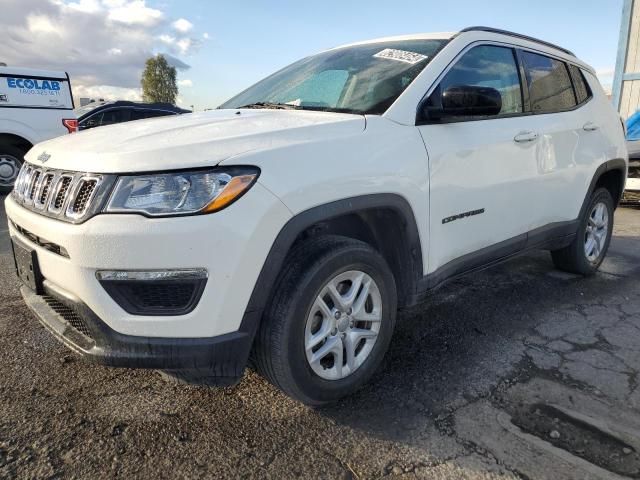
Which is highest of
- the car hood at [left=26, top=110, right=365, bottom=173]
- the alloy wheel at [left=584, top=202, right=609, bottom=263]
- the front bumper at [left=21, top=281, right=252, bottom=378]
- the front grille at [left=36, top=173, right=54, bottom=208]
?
the car hood at [left=26, top=110, right=365, bottom=173]

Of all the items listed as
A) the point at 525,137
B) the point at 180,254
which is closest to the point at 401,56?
the point at 525,137

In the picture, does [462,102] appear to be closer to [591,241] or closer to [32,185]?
[32,185]

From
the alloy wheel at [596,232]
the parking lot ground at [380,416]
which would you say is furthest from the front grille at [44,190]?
the alloy wheel at [596,232]

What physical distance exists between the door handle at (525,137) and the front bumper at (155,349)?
2.17 metres

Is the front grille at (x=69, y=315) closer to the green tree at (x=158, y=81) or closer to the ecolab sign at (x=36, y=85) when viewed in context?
the ecolab sign at (x=36, y=85)

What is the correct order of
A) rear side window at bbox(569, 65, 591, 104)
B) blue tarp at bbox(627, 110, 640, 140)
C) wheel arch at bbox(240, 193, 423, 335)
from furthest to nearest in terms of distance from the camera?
blue tarp at bbox(627, 110, 640, 140)
rear side window at bbox(569, 65, 591, 104)
wheel arch at bbox(240, 193, 423, 335)

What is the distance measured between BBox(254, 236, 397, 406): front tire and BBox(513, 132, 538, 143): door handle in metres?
1.38

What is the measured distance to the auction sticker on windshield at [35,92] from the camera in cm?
881

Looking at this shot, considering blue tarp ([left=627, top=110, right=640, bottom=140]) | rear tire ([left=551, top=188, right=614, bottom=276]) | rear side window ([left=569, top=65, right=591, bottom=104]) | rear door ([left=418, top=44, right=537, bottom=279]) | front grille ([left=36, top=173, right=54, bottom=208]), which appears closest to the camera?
front grille ([left=36, top=173, right=54, bottom=208])

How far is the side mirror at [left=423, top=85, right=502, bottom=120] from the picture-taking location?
2559 mm

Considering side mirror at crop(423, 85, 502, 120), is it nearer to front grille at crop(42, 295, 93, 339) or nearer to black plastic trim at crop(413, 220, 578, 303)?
black plastic trim at crop(413, 220, 578, 303)

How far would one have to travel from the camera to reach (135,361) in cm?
191

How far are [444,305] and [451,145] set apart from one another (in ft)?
4.68

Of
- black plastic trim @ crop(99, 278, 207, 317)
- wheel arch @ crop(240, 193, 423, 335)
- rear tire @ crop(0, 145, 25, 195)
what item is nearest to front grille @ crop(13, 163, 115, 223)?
black plastic trim @ crop(99, 278, 207, 317)
